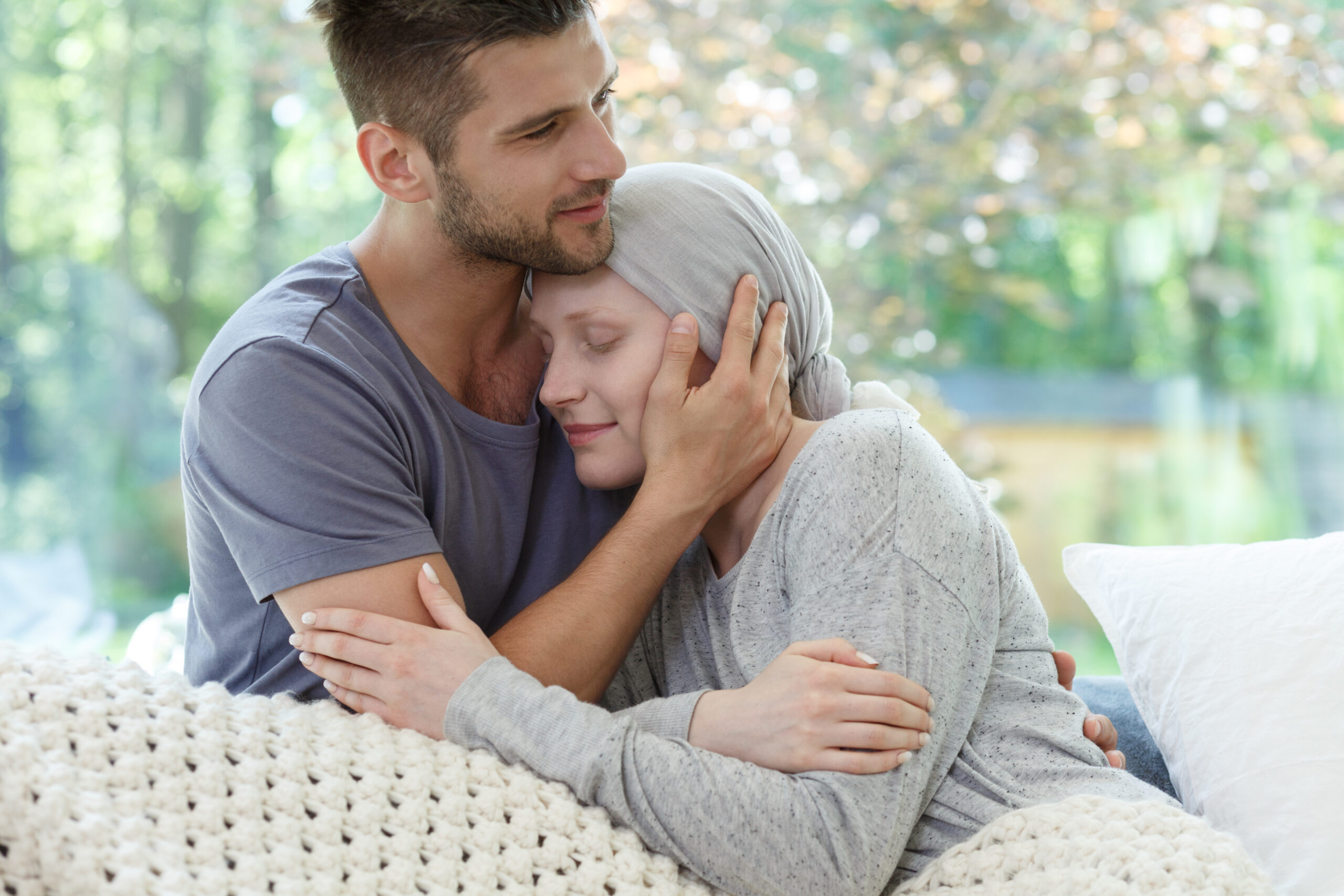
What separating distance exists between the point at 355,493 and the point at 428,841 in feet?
1.36

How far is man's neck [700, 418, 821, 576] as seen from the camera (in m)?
1.49

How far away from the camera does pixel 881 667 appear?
3.82 feet

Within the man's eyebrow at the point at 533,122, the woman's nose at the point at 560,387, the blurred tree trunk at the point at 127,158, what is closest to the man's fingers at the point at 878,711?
the woman's nose at the point at 560,387

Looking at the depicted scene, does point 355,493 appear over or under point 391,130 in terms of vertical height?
under

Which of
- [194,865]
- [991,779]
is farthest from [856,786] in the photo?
[194,865]

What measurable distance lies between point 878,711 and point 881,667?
6 centimetres

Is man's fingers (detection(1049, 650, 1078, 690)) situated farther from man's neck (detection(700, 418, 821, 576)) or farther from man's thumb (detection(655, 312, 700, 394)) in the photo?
man's thumb (detection(655, 312, 700, 394))

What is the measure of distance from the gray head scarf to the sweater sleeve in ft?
1.44

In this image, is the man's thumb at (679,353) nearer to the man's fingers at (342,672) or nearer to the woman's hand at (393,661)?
the woman's hand at (393,661)

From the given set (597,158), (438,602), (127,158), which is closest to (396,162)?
(597,158)

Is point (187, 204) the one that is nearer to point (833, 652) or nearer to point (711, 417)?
point (711, 417)

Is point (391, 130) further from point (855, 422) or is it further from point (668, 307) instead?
point (855, 422)

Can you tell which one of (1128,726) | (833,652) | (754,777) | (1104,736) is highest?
(833,652)

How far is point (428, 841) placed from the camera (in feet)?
3.68
